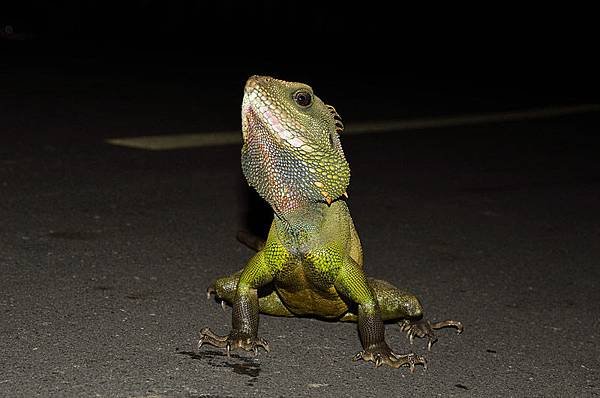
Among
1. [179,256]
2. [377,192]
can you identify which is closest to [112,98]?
[377,192]

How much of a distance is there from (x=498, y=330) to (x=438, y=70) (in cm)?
1643

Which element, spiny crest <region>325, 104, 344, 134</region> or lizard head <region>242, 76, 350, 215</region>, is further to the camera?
spiny crest <region>325, 104, 344, 134</region>

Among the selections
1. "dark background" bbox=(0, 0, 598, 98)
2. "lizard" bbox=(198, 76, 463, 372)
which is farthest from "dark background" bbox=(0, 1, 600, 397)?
"dark background" bbox=(0, 0, 598, 98)

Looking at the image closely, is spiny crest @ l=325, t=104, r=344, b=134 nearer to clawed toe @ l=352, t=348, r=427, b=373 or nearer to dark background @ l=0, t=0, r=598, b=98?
clawed toe @ l=352, t=348, r=427, b=373

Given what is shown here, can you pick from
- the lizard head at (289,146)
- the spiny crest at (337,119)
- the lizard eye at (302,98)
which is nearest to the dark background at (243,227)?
the lizard head at (289,146)

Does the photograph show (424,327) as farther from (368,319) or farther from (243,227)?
(243,227)

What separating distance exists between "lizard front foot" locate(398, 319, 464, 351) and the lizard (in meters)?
0.27

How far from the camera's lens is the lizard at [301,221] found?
5.14 metres

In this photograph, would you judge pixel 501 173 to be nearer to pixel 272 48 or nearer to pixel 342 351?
pixel 342 351

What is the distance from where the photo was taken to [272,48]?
80.5 ft

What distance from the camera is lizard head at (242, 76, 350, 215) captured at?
5.11 m

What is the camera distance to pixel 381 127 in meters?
13.3

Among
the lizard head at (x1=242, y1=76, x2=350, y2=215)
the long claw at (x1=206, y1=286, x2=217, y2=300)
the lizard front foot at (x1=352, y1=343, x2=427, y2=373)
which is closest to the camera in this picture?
the lizard head at (x1=242, y1=76, x2=350, y2=215)

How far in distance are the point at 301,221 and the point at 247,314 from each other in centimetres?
50
